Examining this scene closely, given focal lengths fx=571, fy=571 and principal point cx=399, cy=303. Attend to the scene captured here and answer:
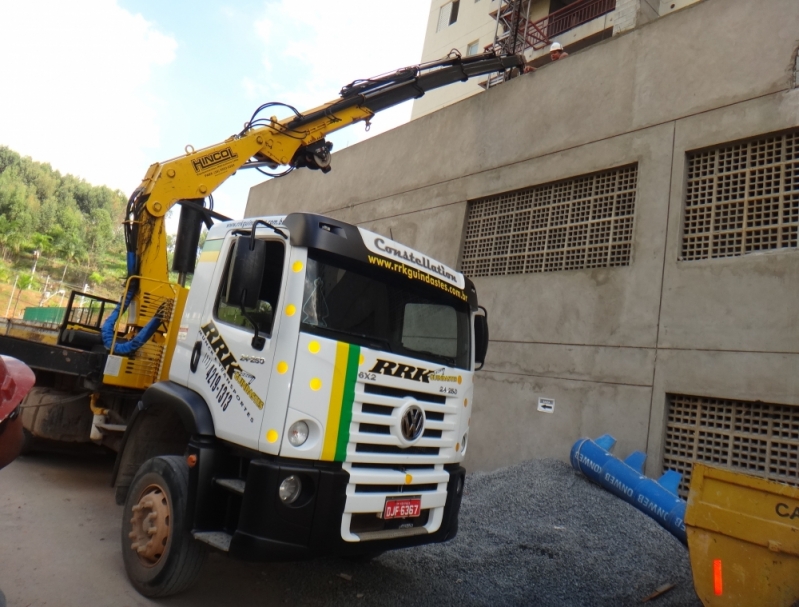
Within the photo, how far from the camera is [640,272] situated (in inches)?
300

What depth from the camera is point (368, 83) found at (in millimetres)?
9375

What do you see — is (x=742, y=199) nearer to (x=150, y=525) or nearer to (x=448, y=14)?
(x=150, y=525)

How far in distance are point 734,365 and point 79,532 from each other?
6.96m

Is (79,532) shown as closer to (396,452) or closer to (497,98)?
(396,452)

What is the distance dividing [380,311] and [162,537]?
2.15 m

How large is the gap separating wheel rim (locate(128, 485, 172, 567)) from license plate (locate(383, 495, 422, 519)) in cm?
147

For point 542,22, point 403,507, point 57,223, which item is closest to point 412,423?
point 403,507

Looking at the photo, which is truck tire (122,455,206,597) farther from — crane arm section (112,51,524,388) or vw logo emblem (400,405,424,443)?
vw logo emblem (400,405,424,443)

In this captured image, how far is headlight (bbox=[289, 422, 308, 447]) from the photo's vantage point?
357cm

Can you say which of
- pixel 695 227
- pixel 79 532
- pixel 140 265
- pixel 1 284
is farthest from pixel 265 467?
pixel 1 284

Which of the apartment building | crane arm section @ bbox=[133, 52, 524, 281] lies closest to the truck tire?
crane arm section @ bbox=[133, 52, 524, 281]

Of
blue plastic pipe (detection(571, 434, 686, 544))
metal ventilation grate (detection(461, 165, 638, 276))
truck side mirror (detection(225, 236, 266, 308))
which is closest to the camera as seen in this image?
truck side mirror (detection(225, 236, 266, 308))

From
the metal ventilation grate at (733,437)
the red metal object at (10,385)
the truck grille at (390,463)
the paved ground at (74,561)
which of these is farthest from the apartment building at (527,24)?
the red metal object at (10,385)

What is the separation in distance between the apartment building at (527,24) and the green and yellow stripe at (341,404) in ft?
38.9
